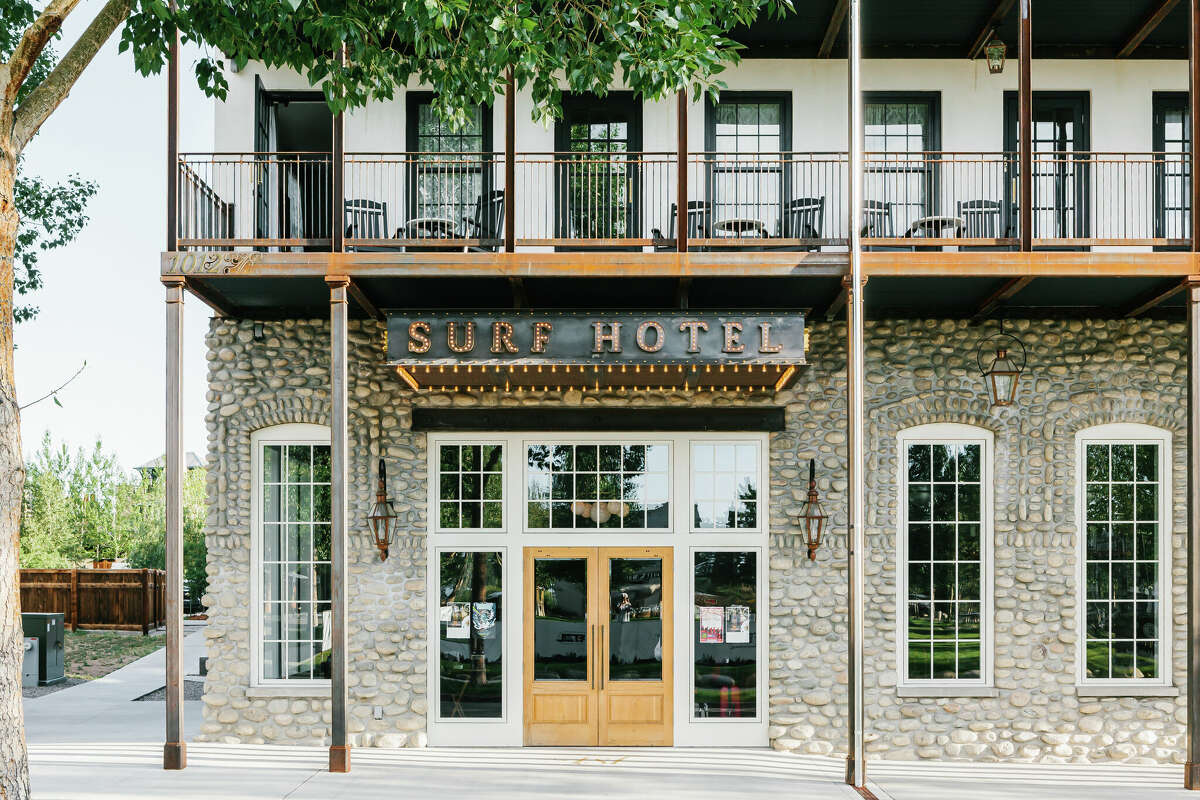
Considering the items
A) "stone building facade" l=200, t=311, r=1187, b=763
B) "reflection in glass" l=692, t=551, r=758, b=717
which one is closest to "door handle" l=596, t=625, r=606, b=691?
"reflection in glass" l=692, t=551, r=758, b=717

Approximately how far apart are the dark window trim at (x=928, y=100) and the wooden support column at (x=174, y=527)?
22.8 ft

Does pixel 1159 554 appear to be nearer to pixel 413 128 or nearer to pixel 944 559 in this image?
pixel 944 559

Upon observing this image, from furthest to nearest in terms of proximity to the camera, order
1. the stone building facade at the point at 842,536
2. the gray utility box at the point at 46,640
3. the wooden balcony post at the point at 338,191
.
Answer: the gray utility box at the point at 46,640 < the stone building facade at the point at 842,536 < the wooden balcony post at the point at 338,191

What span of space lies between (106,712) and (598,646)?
6192 millimetres

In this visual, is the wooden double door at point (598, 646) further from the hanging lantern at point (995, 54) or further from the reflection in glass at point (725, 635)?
the hanging lantern at point (995, 54)

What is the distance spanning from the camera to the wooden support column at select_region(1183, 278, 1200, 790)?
7.80 m

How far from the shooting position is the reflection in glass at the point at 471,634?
31.7ft

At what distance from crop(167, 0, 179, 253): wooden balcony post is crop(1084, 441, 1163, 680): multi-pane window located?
346 inches

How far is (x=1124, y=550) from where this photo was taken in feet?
31.9

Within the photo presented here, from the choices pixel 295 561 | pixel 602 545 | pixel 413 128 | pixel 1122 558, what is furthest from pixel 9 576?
pixel 1122 558

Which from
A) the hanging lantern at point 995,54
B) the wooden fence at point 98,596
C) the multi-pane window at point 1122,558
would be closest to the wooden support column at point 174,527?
the hanging lantern at point 995,54

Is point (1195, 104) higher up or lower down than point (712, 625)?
higher up

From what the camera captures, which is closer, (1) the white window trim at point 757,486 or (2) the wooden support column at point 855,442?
(2) the wooden support column at point 855,442

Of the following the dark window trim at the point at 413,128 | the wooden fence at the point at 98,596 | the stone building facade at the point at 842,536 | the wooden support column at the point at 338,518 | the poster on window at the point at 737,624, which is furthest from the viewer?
the wooden fence at the point at 98,596
